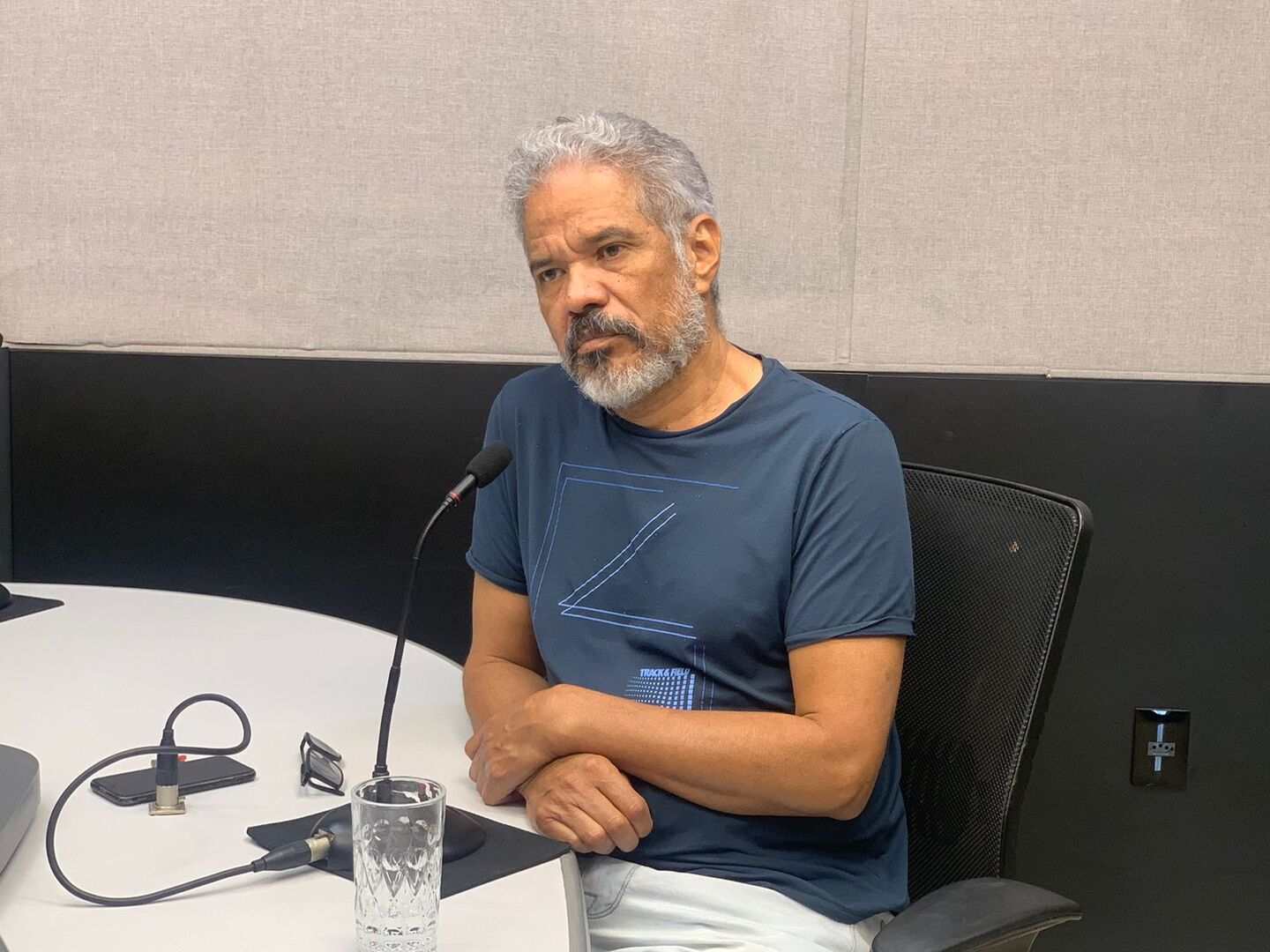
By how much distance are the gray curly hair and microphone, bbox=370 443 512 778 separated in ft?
1.25

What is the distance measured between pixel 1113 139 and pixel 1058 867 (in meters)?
1.27

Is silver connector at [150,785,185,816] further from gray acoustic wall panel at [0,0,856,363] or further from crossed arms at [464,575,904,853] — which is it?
gray acoustic wall panel at [0,0,856,363]

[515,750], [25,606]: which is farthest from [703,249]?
[25,606]

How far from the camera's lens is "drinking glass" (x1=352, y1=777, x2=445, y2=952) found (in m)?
0.79

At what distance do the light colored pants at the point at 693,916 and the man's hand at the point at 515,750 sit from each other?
13 cm

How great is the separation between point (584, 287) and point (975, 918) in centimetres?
76

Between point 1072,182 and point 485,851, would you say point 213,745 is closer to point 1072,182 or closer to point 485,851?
point 485,851

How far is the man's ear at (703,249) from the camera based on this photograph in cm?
142

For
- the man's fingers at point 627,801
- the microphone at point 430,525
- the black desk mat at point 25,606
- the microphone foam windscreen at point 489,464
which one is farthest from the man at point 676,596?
the black desk mat at point 25,606

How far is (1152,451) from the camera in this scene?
6.88 ft

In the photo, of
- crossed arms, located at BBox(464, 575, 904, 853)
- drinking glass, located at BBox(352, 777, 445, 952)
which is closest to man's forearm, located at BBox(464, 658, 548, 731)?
crossed arms, located at BBox(464, 575, 904, 853)

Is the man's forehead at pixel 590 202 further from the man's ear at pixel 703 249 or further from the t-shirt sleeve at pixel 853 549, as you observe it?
the t-shirt sleeve at pixel 853 549

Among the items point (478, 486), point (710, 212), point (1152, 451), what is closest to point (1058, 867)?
point (1152, 451)

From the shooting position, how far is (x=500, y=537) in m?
1.47
